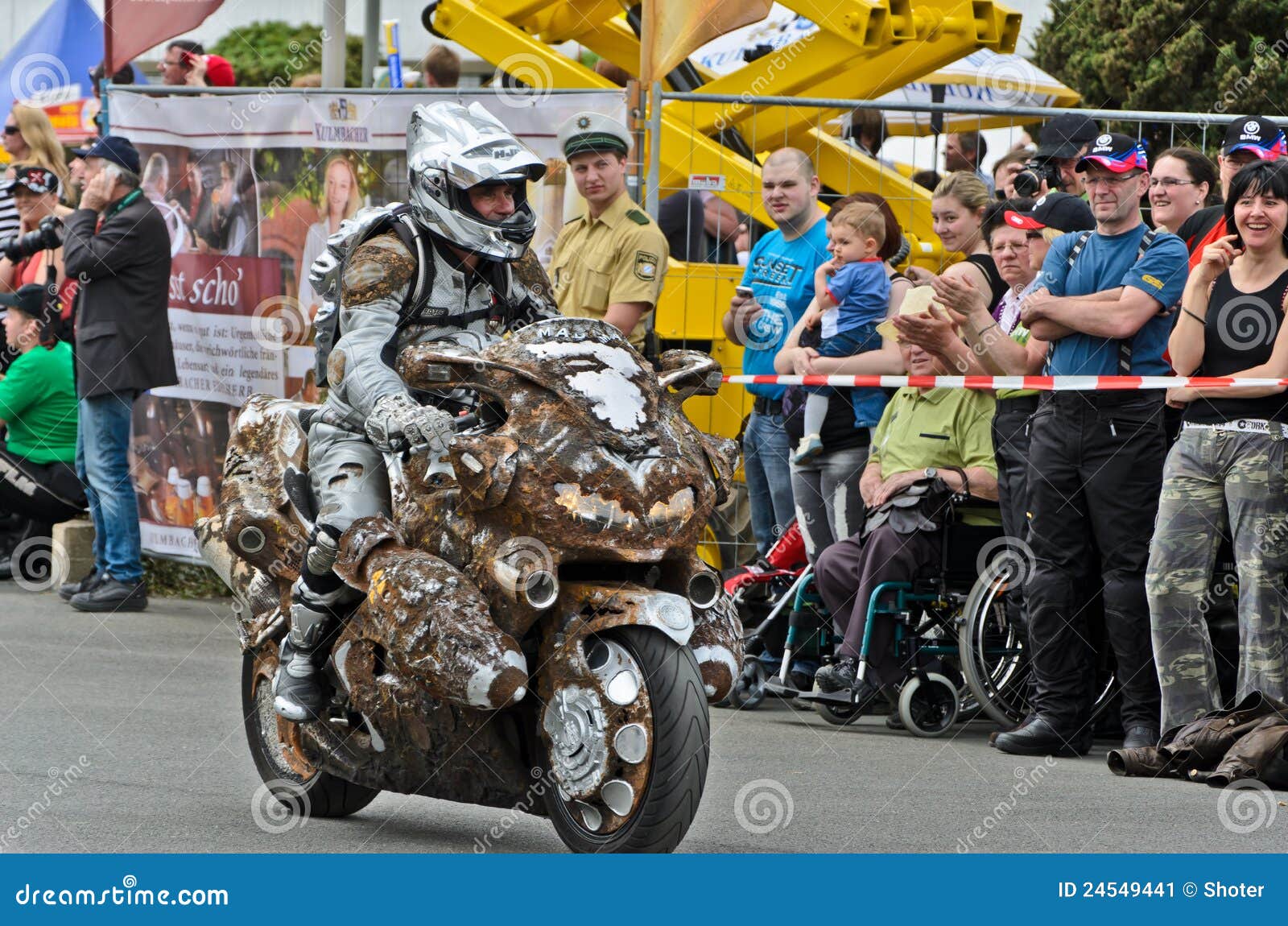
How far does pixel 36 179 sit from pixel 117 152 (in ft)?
7.18

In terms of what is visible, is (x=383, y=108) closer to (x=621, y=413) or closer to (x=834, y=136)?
(x=834, y=136)

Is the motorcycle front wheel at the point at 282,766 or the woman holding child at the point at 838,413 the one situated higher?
the woman holding child at the point at 838,413

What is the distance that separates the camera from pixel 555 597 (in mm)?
5301

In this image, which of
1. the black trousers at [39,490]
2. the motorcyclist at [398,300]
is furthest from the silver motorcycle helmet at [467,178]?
the black trousers at [39,490]

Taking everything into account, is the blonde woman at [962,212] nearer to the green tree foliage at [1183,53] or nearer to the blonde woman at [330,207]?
the blonde woman at [330,207]

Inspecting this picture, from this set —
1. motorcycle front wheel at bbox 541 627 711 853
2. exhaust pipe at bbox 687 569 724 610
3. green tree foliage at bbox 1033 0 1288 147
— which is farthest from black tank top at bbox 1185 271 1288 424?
green tree foliage at bbox 1033 0 1288 147

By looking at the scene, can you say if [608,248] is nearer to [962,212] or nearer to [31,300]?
[962,212]

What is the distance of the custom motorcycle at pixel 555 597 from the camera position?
17.1 ft

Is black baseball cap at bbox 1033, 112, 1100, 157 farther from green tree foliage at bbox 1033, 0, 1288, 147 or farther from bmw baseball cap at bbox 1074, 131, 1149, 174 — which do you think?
green tree foliage at bbox 1033, 0, 1288, 147

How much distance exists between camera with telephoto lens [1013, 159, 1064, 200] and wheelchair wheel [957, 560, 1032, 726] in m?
1.95

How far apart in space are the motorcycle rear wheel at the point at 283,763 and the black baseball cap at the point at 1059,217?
→ 12.8 feet

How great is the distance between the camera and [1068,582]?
A: 8297mm
